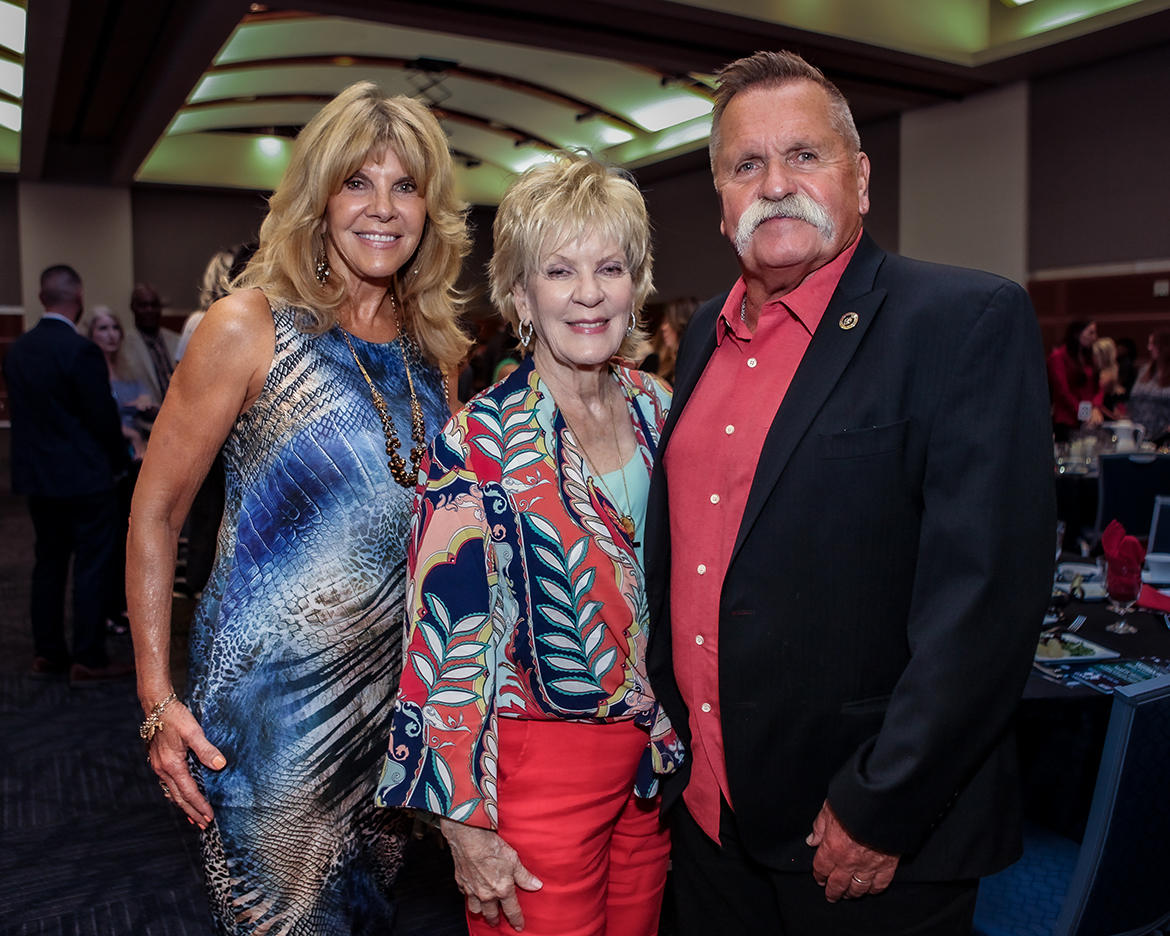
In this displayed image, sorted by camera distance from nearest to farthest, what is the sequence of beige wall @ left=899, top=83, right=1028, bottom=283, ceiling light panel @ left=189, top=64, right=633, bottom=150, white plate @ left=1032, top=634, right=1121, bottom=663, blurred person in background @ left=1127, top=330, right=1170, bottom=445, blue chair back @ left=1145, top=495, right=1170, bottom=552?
white plate @ left=1032, top=634, right=1121, bottom=663
blue chair back @ left=1145, top=495, right=1170, bottom=552
blurred person in background @ left=1127, top=330, right=1170, bottom=445
beige wall @ left=899, top=83, right=1028, bottom=283
ceiling light panel @ left=189, top=64, right=633, bottom=150

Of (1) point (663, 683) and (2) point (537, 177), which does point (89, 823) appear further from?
(2) point (537, 177)

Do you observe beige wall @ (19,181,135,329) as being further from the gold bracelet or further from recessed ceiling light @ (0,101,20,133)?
the gold bracelet

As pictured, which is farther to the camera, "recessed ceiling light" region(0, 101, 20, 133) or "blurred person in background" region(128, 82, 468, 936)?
"recessed ceiling light" region(0, 101, 20, 133)

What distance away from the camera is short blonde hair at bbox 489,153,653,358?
1.44 metres

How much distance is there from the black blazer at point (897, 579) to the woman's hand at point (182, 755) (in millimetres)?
856

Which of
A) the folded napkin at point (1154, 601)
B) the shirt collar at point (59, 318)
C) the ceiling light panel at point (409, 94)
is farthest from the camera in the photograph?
the ceiling light panel at point (409, 94)

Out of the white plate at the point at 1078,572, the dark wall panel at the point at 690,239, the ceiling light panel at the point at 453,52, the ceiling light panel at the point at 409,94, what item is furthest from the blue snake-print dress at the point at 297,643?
the dark wall panel at the point at 690,239

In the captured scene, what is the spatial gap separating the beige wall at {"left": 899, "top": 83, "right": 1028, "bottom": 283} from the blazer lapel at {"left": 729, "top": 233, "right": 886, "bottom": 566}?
8.39 meters

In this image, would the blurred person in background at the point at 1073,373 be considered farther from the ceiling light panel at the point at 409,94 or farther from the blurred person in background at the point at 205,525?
the blurred person in background at the point at 205,525

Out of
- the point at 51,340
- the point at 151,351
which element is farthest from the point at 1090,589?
the point at 151,351

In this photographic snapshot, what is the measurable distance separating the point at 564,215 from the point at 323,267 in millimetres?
494

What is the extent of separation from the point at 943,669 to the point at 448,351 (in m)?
1.10

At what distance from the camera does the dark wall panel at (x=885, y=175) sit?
9.97 meters

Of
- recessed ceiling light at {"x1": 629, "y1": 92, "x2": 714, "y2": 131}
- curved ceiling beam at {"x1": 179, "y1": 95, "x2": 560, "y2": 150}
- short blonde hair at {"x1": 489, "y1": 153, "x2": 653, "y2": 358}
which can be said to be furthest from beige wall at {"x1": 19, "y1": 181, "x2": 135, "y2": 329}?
short blonde hair at {"x1": 489, "y1": 153, "x2": 653, "y2": 358}
